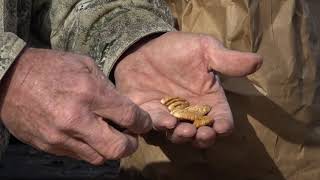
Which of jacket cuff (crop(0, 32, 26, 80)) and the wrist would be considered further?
the wrist

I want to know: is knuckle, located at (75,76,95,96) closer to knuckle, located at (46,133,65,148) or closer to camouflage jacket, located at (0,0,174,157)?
knuckle, located at (46,133,65,148)

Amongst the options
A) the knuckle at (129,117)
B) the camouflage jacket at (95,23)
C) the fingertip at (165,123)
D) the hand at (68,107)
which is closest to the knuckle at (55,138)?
the hand at (68,107)

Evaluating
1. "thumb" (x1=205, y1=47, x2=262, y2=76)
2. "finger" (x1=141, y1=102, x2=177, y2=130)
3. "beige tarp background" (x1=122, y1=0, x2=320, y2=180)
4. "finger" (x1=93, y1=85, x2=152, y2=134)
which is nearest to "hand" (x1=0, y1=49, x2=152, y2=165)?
"finger" (x1=93, y1=85, x2=152, y2=134)

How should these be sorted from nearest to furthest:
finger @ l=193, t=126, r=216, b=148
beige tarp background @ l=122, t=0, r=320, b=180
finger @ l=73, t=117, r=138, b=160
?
1. finger @ l=73, t=117, r=138, b=160
2. finger @ l=193, t=126, r=216, b=148
3. beige tarp background @ l=122, t=0, r=320, b=180

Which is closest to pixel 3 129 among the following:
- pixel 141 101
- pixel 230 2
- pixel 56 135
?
pixel 56 135

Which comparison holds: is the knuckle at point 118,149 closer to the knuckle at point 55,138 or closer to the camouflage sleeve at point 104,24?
the knuckle at point 55,138

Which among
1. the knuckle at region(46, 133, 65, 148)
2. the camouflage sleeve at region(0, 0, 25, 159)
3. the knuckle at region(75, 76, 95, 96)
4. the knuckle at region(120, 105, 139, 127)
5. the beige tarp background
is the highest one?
the camouflage sleeve at region(0, 0, 25, 159)

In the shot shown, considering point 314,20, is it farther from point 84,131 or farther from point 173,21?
point 84,131

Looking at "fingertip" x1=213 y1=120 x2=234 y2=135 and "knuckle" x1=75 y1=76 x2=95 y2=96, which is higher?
"knuckle" x1=75 y1=76 x2=95 y2=96
